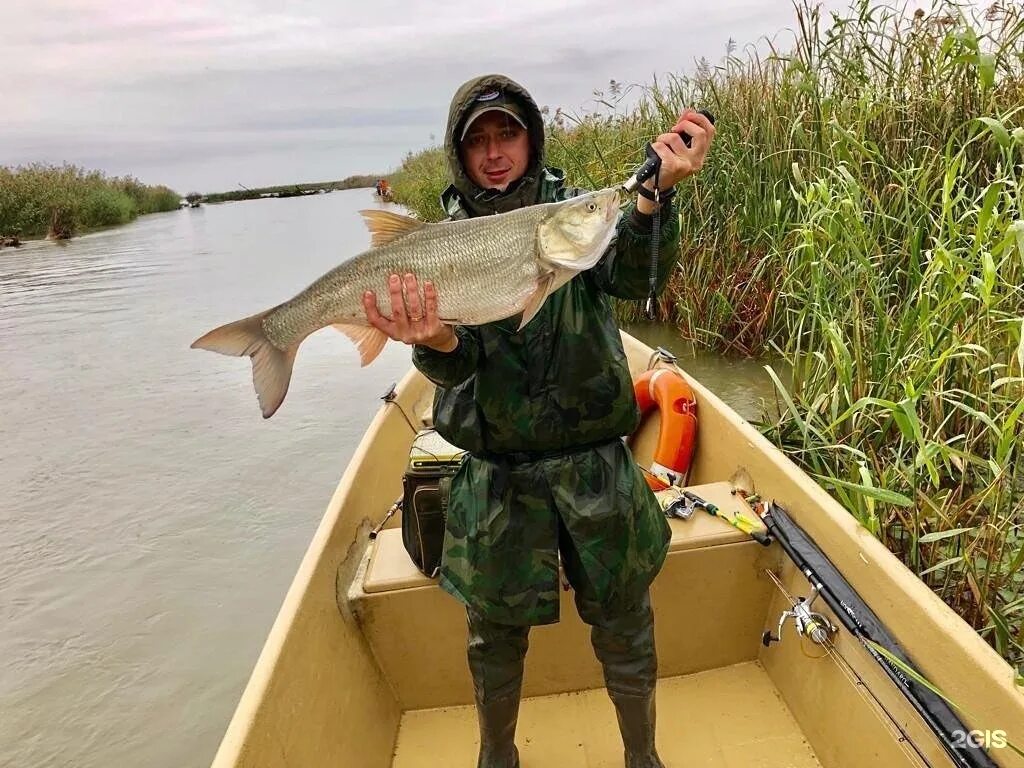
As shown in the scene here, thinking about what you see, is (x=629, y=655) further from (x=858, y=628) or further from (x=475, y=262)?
(x=475, y=262)

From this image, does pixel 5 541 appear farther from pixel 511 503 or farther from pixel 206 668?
pixel 511 503

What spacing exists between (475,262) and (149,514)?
4.86m

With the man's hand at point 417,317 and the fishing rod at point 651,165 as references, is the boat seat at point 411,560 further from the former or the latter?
the fishing rod at point 651,165

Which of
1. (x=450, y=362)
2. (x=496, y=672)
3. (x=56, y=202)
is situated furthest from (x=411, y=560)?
(x=56, y=202)

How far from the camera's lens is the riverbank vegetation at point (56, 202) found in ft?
85.5

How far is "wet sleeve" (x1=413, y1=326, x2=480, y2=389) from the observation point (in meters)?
1.82

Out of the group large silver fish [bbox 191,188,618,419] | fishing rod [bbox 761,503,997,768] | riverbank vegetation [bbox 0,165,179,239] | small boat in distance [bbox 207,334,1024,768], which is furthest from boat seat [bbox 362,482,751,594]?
riverbank vegetation [bbox 0,165,179,239]

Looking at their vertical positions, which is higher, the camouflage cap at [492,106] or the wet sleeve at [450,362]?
the camouflage cap at [492,106]

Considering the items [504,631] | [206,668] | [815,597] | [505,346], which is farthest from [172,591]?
[815,597]

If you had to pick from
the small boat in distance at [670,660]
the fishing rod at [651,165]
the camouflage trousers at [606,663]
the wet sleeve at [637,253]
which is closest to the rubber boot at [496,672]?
the camouflage trousers at [606,663]

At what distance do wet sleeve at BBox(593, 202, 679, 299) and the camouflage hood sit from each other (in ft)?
1.20

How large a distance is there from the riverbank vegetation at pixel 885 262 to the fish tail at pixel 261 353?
1801mm

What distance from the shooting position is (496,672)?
208 centimetres

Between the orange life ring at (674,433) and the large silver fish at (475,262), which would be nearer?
the large silver fish at (475,262)
